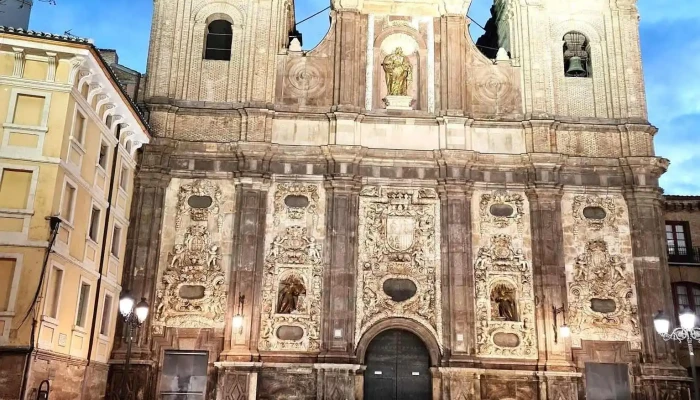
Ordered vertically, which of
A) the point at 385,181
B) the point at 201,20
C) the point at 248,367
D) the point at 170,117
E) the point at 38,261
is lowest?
the point at 248,367

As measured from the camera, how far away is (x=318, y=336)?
81.6 ft

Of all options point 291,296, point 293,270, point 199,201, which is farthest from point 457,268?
point 199,201

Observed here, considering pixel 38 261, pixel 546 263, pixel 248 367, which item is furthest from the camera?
pixel 546 263

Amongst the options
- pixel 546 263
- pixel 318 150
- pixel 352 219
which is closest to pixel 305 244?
pixel 352 219

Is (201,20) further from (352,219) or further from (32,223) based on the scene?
(32,223)

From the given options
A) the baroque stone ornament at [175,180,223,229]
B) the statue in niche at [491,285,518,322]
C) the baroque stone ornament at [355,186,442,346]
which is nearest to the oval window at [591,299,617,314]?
the statue in niche at [491,285,518,322]

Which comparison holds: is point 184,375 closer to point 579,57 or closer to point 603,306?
point 603,306

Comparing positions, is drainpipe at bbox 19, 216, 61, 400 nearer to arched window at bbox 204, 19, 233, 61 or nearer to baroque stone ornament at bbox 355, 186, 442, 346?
baroque stone ornament at bbox 355, 186, 442, 346

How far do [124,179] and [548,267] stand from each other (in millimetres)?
15340

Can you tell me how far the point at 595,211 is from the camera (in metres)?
26.8

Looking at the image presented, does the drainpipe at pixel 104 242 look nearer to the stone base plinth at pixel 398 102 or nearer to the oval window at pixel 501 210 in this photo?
the stone base plinth at pixel 398 102

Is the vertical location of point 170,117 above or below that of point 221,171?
above

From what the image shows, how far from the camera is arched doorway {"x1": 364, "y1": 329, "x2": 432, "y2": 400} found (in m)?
24.7

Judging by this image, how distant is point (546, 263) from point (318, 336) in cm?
855
